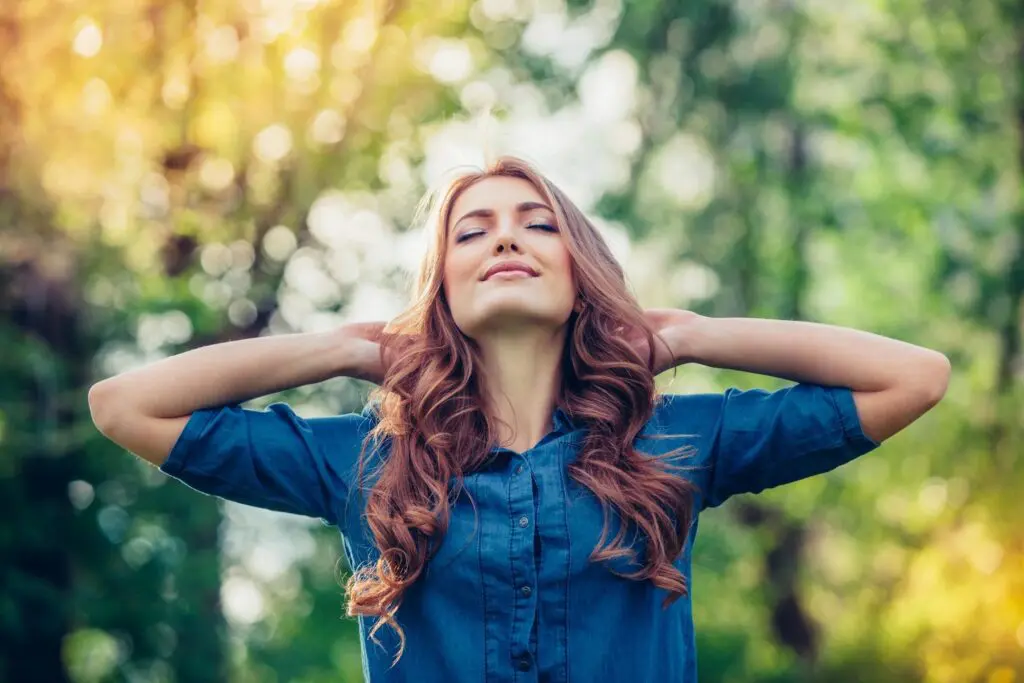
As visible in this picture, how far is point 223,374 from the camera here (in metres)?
2.54

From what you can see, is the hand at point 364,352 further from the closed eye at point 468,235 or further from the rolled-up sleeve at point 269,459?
the closed eye at point 468,235

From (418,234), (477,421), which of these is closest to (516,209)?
(477,421)

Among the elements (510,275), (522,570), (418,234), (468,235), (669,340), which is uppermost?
(418,234)

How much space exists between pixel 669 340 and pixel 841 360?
40 cm

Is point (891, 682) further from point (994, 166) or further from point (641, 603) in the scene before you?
point (641, 603)

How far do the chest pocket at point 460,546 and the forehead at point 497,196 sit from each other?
73 cm

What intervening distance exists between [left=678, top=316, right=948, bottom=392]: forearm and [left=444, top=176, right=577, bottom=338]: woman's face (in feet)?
1.15

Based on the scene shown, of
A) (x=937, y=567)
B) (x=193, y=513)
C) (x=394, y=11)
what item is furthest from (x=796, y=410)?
(x=937, y=567)

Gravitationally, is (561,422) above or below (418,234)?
below

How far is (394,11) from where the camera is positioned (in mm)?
9016

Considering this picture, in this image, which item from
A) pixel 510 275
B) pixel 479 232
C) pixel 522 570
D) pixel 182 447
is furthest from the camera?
pixel 479 232

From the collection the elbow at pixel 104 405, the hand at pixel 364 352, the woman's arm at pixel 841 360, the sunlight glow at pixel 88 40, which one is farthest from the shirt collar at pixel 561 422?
Answer: the sunlight glow at pixel 88 40

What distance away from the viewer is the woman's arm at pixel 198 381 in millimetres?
2463

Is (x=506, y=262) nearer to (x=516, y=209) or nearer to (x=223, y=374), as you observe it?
(x=516, y=209)
